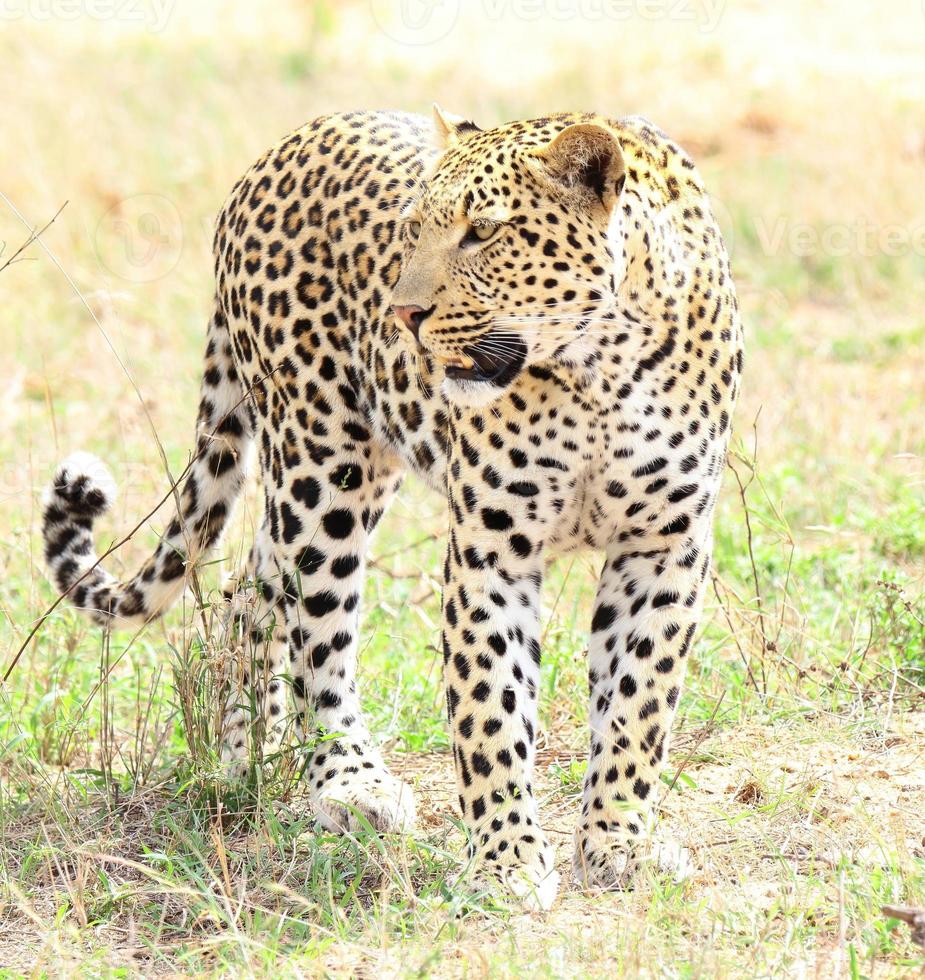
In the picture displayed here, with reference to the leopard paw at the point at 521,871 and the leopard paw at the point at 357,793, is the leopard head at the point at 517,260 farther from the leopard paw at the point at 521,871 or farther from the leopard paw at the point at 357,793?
the leopard paw at the point at 357,793

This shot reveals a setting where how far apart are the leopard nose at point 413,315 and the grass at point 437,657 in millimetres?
Answer: 1094

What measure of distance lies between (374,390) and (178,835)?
1.45m

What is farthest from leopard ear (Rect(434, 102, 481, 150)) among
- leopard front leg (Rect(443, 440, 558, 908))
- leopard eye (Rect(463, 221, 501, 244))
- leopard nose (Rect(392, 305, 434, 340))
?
leopard front leg (Rect(443, 440, 558, 908))

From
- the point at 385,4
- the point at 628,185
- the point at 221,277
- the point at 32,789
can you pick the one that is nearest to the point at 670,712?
the point at 628,185

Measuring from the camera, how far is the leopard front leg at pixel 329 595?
493 cm

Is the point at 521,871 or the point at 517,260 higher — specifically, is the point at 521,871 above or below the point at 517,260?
below

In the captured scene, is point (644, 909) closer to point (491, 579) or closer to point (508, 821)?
point (508, 821)

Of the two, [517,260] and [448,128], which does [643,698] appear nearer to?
[517,260]

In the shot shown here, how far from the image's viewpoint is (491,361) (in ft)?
13.0

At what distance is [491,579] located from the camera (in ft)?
13.9

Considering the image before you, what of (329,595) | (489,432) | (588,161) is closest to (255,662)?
(329,595)

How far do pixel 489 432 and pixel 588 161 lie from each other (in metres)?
0.77

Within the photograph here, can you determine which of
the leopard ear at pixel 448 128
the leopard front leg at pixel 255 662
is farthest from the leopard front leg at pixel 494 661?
the leopard ear at pixel 448 128

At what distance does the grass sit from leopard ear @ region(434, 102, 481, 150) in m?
1.15
